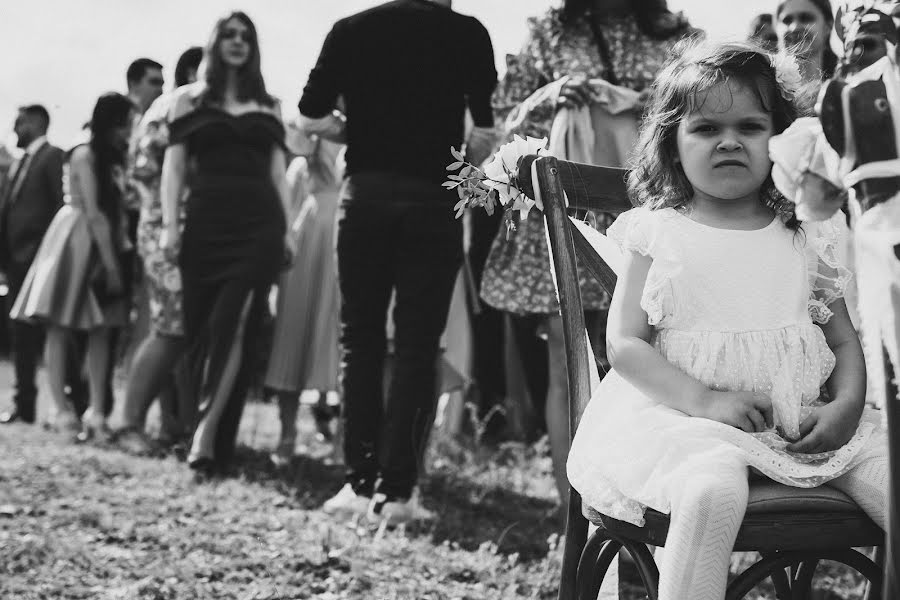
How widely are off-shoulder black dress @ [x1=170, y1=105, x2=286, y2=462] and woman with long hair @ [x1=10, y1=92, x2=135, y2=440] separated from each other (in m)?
1.50

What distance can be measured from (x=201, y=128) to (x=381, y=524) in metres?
2.14

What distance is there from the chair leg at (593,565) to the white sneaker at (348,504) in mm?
1896

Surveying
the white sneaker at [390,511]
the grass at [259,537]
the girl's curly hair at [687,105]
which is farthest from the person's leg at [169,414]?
the girl's curly hair at [687,105]

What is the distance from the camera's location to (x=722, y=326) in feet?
6.45

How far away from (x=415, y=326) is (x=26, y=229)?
14.1 feet

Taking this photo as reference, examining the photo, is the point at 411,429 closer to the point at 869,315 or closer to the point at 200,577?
the point at 200,577

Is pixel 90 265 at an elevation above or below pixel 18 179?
below

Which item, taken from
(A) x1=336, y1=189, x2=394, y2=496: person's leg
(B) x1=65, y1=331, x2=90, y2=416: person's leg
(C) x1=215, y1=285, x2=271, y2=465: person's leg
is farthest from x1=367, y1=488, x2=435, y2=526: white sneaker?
(B) x1=65, y1=331, x2=90, y2=416: person's leg

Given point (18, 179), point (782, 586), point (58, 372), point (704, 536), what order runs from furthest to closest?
point (18, 179), point (58, 372), point (782, 586), point (704, 536)

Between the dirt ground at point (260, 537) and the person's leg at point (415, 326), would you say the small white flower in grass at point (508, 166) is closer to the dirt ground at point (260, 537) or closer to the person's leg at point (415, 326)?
the dirt ground at point (260, 537)

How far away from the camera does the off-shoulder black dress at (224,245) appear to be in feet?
15.6

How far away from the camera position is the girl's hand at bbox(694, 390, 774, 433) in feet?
5.92

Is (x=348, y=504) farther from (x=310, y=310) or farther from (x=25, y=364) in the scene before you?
(x=25, y=364)

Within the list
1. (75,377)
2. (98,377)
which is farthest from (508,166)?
(75,377)
